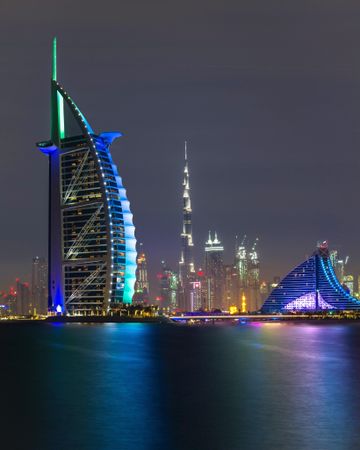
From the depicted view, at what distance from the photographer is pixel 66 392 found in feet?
228

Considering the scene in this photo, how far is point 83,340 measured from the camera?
136250 mm

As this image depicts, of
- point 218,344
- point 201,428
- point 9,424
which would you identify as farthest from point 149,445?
point 218,344

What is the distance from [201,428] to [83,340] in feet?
283

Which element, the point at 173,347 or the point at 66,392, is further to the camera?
the point at 173,347

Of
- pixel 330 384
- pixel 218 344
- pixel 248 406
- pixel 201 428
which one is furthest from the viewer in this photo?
pixel 218 344

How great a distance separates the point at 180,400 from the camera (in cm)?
6406

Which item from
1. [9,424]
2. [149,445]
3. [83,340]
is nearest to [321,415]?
[149,445]

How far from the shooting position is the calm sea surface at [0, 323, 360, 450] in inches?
1922

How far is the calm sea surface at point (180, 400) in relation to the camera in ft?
160

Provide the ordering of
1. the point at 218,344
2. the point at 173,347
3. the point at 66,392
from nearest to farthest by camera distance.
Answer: the point at 66,392
the point at 173,347
the point at 218,344

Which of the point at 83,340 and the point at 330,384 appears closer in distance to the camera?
the point at 330,384

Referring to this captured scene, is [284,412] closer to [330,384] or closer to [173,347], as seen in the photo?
[330,384]

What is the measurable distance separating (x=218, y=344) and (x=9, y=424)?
8216cm

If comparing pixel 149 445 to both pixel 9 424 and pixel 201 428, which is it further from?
pixel 9 424
